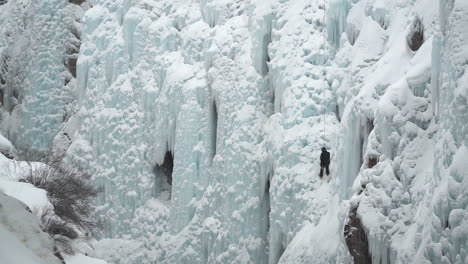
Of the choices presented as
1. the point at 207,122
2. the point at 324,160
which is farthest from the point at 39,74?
the point at 324,160

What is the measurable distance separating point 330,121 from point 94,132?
8588 mm

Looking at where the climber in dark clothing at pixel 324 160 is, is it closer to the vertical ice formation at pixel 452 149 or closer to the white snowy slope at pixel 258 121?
the white snowy slope at pixel 258 121

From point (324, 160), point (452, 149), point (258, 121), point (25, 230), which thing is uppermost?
point (25, 230)

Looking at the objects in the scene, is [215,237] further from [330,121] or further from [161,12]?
[161,12]

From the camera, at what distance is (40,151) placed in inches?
999

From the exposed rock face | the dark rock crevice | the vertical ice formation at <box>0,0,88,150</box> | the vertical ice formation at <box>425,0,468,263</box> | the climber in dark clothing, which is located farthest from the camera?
the vertical ice formation at <box>0,0,88,150</box>

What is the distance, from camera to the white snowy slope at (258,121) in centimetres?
1336

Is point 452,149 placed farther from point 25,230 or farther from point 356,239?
point 25,230

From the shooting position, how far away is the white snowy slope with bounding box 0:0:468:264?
43.8ft

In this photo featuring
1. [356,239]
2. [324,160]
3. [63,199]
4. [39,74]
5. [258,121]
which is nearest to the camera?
[356,239]

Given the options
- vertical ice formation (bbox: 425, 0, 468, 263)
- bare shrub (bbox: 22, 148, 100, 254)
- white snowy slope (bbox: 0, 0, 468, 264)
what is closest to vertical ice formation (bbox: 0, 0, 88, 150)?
white snowy slope (bbox: 0, 0, 468, 264)

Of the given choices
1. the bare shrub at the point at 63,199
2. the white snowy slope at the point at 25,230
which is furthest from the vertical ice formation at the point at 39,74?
the white snowy slope at the point at 25,230

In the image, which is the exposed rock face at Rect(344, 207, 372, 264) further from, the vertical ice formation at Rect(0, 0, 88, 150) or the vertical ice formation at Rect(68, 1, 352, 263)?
the vertical ice formation at Rect(0, 0, 88, 150)

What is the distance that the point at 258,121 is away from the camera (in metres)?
21.0
